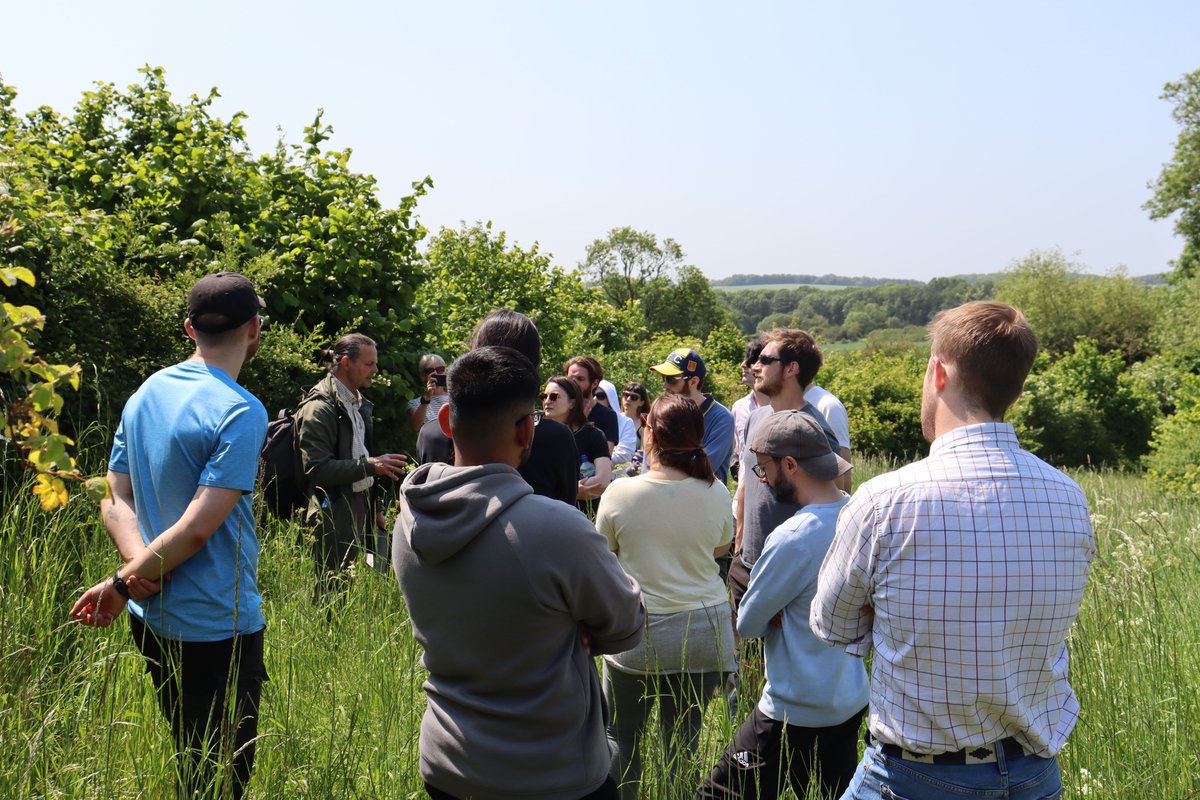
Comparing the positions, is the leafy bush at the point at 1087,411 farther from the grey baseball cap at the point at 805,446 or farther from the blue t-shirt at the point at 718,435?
the grey baseball cap at the point at 805,446

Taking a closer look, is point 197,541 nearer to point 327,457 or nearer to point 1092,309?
→ point 327,457

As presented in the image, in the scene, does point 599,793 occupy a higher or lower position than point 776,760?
higher

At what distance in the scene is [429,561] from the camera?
7.12 feet

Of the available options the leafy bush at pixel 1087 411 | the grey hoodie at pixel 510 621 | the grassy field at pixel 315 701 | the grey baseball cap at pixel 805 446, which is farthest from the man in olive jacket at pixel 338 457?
the leafy bush at pixel 1087 411

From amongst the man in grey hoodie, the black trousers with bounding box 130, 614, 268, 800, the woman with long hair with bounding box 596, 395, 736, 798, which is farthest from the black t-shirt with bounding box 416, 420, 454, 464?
the man in grey hoodie

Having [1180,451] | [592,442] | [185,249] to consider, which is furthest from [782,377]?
[1180,451]

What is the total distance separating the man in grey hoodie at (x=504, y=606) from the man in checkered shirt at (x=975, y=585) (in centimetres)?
64

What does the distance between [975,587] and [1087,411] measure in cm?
3451

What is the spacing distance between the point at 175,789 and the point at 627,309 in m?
20.9

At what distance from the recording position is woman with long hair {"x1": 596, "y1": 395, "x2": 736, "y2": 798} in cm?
362

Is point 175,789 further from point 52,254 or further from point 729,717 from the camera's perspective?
point 52,254

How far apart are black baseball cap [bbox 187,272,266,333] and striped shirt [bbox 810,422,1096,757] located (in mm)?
2032

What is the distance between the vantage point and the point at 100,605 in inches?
107

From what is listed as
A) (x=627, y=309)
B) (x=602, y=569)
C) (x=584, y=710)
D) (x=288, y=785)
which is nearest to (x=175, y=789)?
(x=288, y=785)
